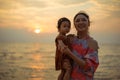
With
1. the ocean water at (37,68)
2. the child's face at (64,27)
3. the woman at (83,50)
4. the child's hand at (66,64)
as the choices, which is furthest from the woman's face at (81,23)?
the ocean water at (37,68)

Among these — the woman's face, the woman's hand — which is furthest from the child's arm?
the woman's face

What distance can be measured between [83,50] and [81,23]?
11.2 inches

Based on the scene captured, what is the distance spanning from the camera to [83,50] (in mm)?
3078

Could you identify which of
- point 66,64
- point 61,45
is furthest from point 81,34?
point 66,64

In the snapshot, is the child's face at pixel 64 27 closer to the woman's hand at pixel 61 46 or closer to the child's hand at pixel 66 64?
the woman's hand at pixel 61 46

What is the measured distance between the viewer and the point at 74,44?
3.11 metres

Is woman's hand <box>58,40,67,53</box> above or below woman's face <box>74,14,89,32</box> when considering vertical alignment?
below

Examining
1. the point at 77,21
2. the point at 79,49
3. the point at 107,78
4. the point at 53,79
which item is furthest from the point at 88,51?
the point at 107,78

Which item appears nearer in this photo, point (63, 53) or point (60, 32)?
point (63, 53)

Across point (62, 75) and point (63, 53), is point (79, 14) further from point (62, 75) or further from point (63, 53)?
point (62, 75)

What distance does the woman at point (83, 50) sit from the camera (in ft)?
9.96

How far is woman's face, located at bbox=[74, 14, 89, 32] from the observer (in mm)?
3075

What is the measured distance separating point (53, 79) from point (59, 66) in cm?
1634

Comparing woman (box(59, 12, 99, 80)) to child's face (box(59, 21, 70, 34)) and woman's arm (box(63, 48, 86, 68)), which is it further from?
child's face (box(59, 21, 70, 34))
